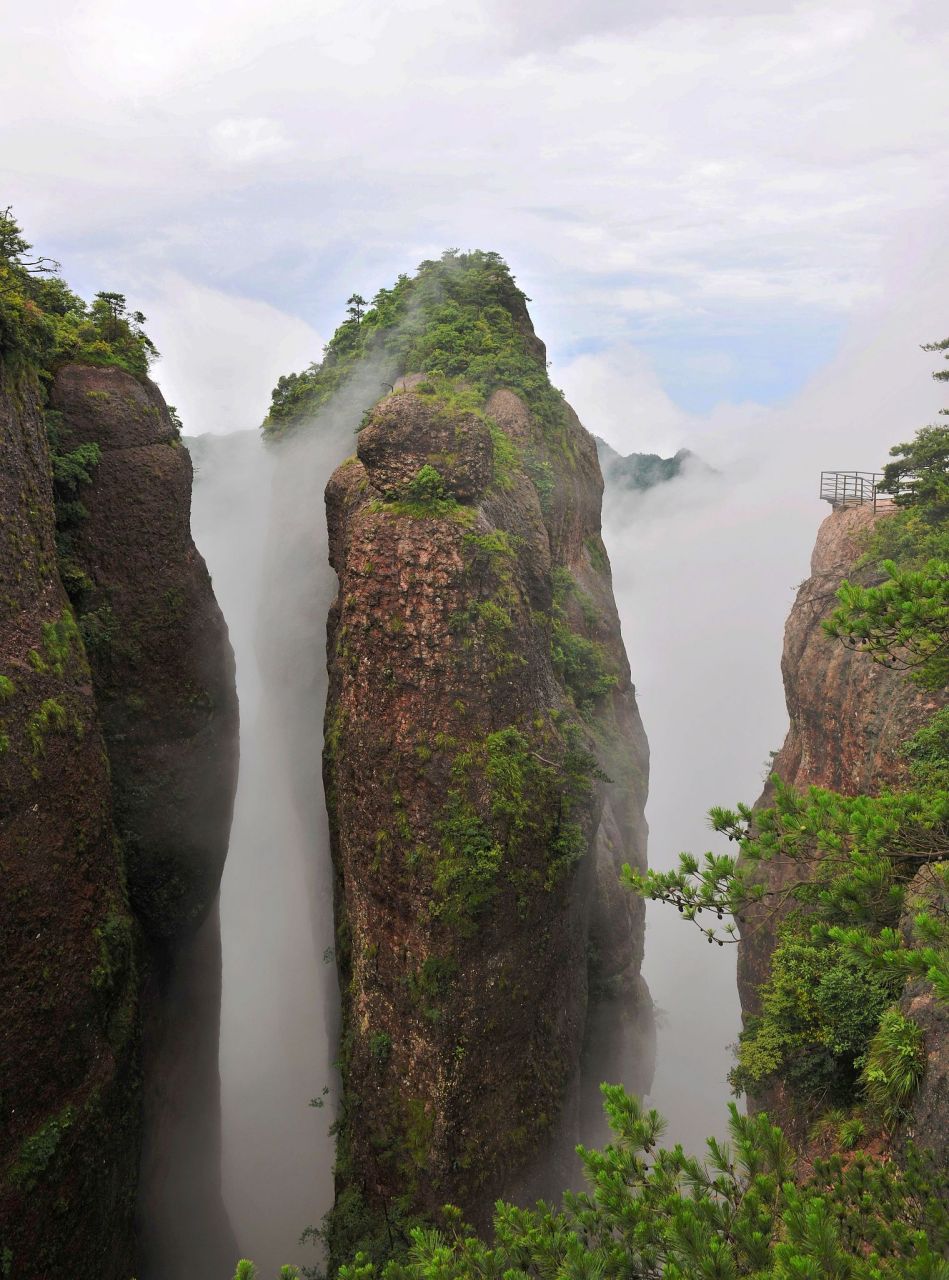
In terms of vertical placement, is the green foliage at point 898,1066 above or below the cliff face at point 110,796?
below

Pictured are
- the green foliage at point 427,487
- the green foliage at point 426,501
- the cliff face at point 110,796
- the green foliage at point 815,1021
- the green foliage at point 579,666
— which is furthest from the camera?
the green foliage at point 579,666

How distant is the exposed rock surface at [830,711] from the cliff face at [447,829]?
6.26 metres

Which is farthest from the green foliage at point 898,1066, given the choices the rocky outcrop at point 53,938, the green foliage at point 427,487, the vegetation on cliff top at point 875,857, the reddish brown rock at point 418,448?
the reddish brown rock at point 418,448

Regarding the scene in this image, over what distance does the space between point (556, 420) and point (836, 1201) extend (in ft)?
112

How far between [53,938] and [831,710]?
23.7m

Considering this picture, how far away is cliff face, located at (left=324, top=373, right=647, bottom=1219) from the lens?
2039cm

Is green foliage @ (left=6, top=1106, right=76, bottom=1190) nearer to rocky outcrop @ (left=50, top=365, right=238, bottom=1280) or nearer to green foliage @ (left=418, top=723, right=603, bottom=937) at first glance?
rocky outcrop @ (left=50, top=365, right=238, bottom=1280)

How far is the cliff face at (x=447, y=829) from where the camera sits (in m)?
20.4

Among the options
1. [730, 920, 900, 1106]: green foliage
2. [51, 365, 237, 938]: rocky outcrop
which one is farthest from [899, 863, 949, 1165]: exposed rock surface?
[51, 365, 237, 938]: rocky outcrop

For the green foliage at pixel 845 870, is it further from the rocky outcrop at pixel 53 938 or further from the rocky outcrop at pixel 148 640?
the rocky outcrop at pixel 148 640

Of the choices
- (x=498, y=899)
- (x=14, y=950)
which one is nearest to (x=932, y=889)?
(x=498, y=899)

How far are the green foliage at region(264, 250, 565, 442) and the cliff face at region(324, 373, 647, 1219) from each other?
12.2 m

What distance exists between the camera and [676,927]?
90562mm

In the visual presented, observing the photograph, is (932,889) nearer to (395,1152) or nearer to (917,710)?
(917,710)
